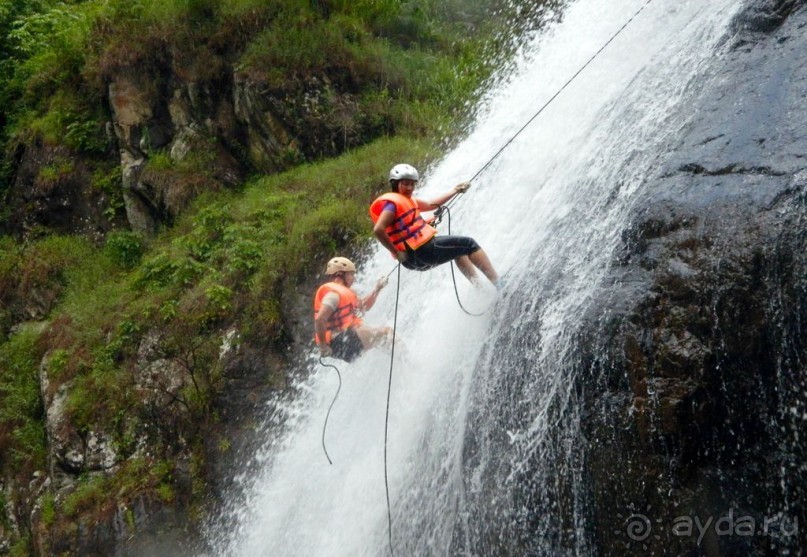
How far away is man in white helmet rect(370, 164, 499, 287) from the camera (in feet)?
25.2

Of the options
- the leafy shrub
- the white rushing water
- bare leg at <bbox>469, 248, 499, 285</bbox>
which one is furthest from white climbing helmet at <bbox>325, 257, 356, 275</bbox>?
the leafy shrub

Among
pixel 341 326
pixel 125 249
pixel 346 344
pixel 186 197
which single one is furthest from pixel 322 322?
pixel 125 249

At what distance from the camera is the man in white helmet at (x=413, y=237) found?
7.67 m

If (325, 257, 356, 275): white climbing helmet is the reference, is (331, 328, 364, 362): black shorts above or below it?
below

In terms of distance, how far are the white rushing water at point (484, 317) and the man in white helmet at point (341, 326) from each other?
1.25ft

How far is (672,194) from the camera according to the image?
251 inches

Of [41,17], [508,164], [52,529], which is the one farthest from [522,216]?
[41,17]

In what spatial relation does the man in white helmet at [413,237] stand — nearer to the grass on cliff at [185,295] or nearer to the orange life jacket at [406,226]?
the orange life jacket at [406,226]

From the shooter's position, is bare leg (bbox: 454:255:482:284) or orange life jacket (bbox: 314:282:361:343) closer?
bare leg (bbox: 454:255:482:284)

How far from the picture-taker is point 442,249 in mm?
7695

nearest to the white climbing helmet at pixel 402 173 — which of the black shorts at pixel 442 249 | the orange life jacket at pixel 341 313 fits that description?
the black shorts at pixel 442 249

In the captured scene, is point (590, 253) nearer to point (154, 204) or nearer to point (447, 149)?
point (447, 149)

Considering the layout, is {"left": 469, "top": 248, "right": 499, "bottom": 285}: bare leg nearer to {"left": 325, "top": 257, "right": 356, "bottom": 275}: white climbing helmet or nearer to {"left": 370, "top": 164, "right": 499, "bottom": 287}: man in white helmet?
{"left": 370, "top": 164, "right": 499, "bottom": 287}: man in white helmet

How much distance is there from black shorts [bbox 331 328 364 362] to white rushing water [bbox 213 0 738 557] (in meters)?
0.45
